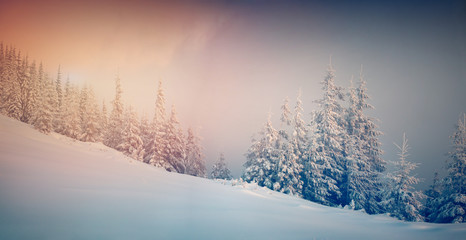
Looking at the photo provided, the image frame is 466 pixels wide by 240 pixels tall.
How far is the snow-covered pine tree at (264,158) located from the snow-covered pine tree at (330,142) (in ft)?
14.7

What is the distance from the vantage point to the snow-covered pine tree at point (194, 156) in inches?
1425

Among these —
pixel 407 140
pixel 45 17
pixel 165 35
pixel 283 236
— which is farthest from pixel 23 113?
pixel 407 140

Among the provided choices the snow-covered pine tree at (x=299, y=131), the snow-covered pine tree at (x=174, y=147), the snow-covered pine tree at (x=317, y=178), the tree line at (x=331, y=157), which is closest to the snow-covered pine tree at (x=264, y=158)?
the tree line at (x=331, y=157)

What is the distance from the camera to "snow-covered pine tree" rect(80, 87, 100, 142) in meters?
31.8

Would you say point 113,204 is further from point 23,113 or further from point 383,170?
point 23,113

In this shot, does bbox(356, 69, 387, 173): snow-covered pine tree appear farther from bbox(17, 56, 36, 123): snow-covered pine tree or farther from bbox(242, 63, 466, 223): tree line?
bbox(17, 56, 36, 123): snow-covered pine tree

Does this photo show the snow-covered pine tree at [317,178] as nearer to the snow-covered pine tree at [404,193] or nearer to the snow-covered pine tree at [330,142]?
the snow-covered pine tree at [330,142]

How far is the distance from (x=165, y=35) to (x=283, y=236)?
13583 millimetres

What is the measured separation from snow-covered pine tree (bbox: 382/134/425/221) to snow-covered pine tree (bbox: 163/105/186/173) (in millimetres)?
26844

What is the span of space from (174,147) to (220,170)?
12.7 m

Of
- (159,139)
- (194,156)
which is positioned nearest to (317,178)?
(159,139)

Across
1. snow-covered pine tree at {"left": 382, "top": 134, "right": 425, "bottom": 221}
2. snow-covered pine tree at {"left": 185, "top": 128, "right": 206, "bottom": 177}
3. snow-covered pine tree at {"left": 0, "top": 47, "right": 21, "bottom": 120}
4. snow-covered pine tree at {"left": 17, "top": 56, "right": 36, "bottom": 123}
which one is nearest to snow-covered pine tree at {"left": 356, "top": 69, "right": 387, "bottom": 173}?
snow-covered pine tree at {"left": 382, "top": 134, "right": 425, "bottom": 221}

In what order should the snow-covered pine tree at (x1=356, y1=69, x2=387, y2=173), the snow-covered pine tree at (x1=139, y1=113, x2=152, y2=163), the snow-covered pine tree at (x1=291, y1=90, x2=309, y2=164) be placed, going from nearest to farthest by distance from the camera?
the snow-covered pine tree at (x1=356, y1=69, x2=387, y2=173)
the snow-covered pine tree at (x1=291, y1=90, x2=309, y2=164)
the snow-covered pine tree at (x1=139, y1=113, x2=152, y2=163)

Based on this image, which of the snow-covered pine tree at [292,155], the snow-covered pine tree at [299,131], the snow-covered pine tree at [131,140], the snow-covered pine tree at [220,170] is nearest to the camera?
the snow-covered pine tree at [292,155]
